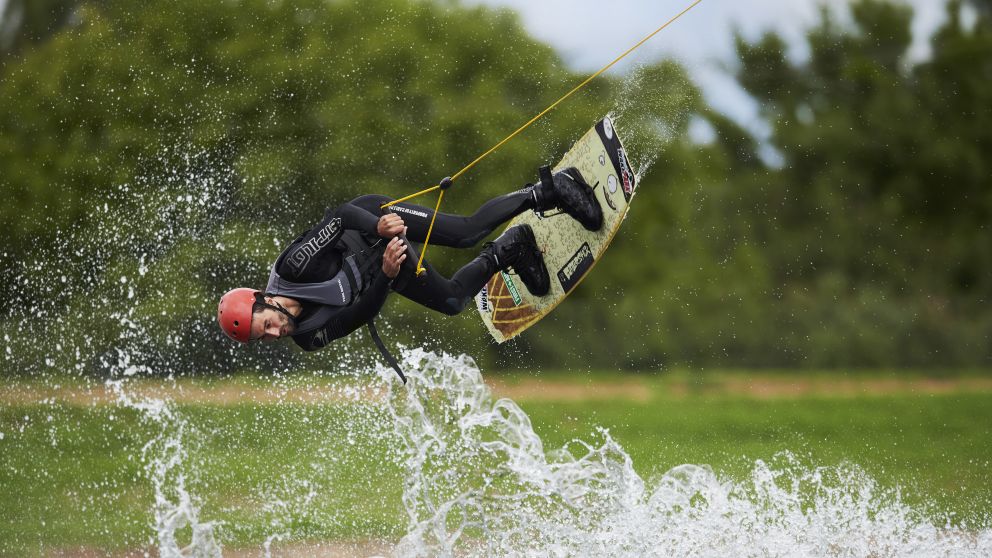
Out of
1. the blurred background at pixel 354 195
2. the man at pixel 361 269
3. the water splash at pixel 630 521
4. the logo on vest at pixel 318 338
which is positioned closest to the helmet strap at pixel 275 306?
the man at pixel 361 269

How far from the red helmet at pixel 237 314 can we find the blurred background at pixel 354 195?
7.98 metres

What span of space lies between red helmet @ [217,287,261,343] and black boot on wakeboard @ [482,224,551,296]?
1.57 m

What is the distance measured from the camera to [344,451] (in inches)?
468

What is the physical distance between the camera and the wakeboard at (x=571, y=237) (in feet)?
21.8

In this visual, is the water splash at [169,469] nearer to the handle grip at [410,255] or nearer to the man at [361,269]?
the man at [361,269]

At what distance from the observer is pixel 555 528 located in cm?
691

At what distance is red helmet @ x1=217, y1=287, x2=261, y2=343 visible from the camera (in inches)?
232

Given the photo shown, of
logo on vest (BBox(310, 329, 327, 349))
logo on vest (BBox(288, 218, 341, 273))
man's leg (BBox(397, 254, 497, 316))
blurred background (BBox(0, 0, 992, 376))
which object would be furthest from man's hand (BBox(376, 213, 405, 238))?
blurred background (BBox(0, 0, 992, 376))

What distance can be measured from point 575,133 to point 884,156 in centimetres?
770

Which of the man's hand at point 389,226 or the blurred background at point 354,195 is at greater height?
the blurred background at point 354,195

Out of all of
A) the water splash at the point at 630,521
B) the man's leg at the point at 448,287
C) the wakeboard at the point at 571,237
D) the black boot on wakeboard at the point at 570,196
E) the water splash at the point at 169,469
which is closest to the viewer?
the man's leg at the point at 448,287

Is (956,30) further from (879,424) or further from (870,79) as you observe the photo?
(879,424)

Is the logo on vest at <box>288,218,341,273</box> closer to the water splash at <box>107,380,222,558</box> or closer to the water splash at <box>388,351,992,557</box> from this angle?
the water splash at <box>388,351,992,557</box>

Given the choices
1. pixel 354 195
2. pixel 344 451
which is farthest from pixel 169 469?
pixel 354 195
